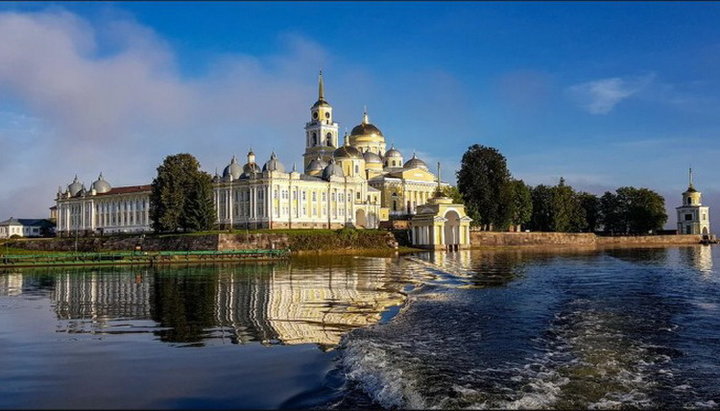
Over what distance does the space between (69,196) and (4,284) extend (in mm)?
90616

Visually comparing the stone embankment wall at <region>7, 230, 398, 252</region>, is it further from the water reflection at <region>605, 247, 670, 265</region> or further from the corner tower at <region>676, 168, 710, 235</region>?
the corner tower at <region>676, 168, 710, 235</region>

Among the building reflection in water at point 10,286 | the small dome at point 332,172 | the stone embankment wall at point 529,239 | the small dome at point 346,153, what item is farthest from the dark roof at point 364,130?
the building reflection in water at point 10,286

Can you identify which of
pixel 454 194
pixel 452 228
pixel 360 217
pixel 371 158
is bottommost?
pixel 452 228

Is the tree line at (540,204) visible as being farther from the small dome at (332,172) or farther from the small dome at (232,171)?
the small dome at (232,171)

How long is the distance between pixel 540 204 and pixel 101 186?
8224cm

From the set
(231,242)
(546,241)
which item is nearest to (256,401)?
(231,242)

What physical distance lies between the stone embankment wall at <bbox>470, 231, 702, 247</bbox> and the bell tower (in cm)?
3892

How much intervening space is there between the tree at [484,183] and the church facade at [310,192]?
18367 mm

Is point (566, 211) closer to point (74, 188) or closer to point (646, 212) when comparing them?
point (646, 212)

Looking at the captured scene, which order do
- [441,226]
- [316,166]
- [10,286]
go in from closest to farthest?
[10,286] < [441,226] < [316,166]

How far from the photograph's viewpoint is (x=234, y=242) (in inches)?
3231

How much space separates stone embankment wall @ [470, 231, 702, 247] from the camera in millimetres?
103438

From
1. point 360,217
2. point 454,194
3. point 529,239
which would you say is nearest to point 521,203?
point 529,239

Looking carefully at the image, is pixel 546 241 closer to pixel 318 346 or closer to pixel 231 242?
pixel 231 242
